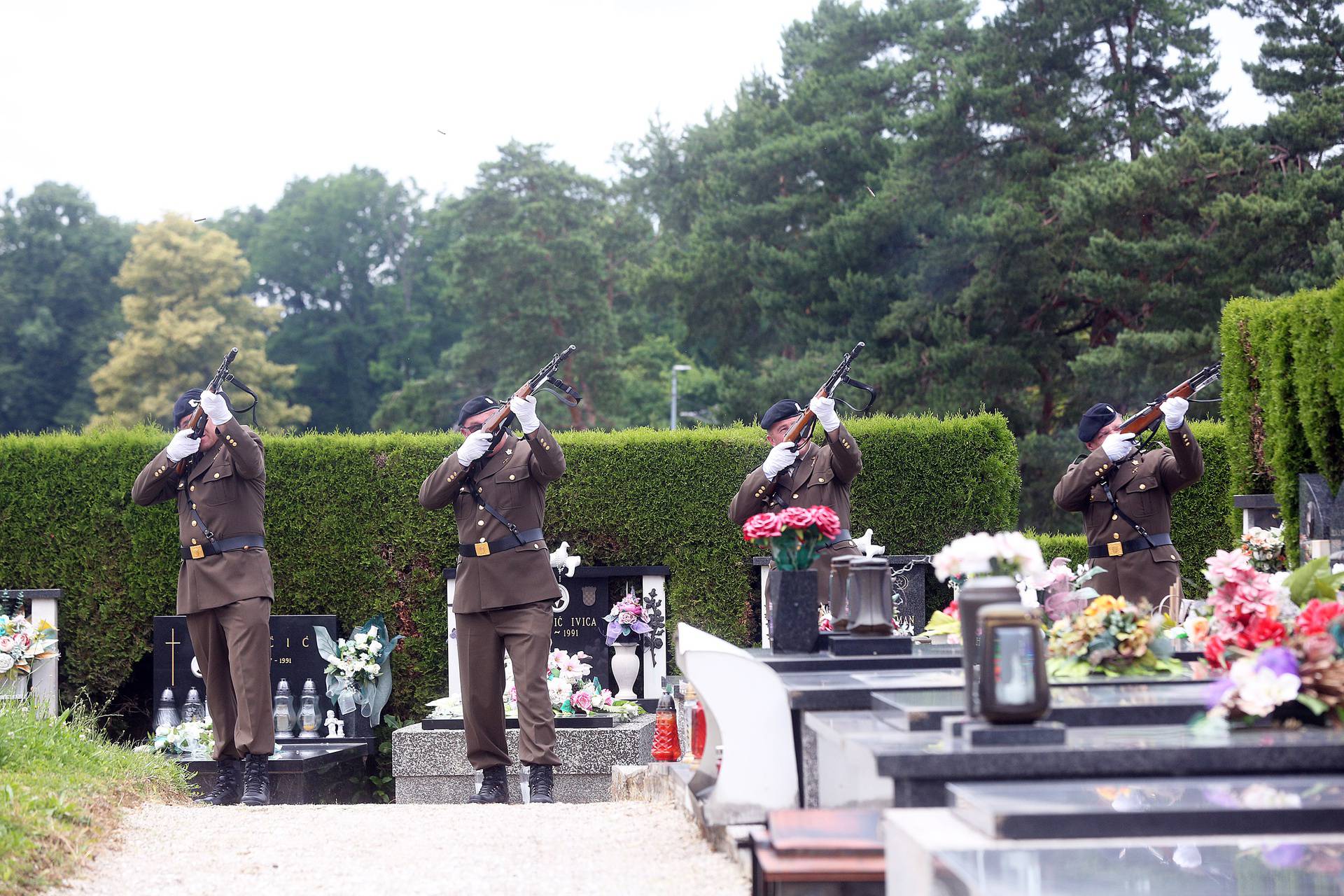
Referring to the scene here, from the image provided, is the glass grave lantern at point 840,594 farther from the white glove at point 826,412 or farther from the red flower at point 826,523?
the white glove at point 826,412

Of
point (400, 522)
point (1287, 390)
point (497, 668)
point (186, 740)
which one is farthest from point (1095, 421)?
point (186, 740)

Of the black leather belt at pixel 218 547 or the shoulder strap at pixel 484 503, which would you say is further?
the black leather belt at pixel 218 547

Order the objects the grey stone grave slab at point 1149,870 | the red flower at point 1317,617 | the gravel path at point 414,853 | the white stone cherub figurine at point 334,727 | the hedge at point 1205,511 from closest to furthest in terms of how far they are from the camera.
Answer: the grey stone grave slab at point 1149,870 < the red flower at point 1317,617 < the gravel path at point 414,853 < the white stone cherub figurine at point 334,727 < the hedge at point 1205,511

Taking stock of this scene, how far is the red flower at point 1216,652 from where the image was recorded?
14.0ft

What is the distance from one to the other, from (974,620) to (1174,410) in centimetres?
430

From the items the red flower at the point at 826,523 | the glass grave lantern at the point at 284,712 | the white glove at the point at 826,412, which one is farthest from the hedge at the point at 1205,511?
the glass grave lantern at the point at 284,712

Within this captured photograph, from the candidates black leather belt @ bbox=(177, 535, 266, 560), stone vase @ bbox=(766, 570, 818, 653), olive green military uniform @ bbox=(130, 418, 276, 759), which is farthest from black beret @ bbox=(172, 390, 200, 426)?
stone vase @ bbox=(766, 570, 818, 653)

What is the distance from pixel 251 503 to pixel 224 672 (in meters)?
0.91

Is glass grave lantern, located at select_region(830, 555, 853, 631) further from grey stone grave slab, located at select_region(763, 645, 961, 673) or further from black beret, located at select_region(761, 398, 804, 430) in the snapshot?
black beret, located at select_region(761, 398, 804, 430)

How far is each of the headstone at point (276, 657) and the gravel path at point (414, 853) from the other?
2.84 meters

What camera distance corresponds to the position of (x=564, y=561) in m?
8.76

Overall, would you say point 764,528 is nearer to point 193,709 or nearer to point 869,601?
point 869,601

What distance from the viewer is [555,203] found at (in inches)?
1328

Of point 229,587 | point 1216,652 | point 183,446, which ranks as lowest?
point 1216,652
